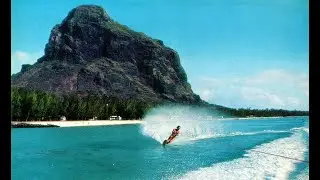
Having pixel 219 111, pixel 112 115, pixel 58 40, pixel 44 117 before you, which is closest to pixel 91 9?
pixel 58 40

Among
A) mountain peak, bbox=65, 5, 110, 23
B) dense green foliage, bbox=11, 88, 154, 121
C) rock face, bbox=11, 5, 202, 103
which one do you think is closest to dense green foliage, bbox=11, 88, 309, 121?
dense green foliage, bbox=11, 88, 154, 121

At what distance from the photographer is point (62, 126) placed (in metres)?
53.6

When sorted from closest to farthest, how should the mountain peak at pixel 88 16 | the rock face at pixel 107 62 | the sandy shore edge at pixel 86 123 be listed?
the sandy shore edge at pixel 86 123 → the rock face at pixel 107 62 → the mountain peak at pixel 88 16

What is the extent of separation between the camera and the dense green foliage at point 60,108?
49.5m

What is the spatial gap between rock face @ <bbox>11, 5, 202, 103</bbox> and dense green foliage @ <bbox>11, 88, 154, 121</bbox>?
135 feet

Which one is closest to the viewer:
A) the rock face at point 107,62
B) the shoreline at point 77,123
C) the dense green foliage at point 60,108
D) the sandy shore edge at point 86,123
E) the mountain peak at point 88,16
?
the dense green foliage at point 60,108

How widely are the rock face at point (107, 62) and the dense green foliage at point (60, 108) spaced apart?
135 feet

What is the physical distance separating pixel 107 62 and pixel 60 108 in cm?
7095

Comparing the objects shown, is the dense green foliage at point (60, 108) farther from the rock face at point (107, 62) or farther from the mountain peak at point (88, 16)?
the mountain peak at point (88, 16)

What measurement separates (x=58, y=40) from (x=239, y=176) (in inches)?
4826

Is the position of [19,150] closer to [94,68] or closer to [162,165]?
[162,165]

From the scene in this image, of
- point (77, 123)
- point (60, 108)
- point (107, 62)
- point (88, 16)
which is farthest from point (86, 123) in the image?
point (88, 16)

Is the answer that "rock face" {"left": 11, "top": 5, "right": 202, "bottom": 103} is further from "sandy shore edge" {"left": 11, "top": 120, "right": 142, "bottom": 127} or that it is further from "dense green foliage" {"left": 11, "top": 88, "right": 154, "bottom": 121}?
"sandy shore edge" {"left": 11, "top": 120, "right": 142, "bottom": 127}

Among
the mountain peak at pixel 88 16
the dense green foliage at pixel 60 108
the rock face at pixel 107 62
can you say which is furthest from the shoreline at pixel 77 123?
the mountain peak at pixel 88 16
